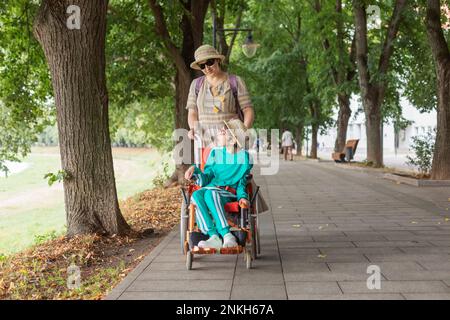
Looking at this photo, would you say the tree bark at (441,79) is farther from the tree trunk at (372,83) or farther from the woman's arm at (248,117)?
the woman's arm at (248,117)

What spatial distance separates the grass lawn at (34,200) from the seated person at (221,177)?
10.1 m

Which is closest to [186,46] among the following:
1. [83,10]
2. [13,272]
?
[83,10]

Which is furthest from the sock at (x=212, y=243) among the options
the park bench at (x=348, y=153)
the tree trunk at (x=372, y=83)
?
the park bench at (x=348, y=153)

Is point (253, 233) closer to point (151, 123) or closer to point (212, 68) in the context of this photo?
point (212, 68)

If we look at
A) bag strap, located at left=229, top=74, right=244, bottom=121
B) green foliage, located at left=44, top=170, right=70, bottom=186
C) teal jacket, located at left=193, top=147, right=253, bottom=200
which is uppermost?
bag strap, located at left=229, top=74, right=244, bottom=121

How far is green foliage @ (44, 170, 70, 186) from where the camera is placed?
23.5ft

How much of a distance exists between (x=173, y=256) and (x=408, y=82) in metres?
18.2

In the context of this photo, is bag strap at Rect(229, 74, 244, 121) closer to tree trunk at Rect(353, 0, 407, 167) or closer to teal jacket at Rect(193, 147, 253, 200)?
teal jacket at Rect(193, 147, 253, 200)

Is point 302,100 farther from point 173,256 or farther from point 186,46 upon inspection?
point 173,256

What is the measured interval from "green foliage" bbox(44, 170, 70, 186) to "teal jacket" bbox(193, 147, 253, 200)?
2.20m

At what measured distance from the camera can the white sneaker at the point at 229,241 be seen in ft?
17.3

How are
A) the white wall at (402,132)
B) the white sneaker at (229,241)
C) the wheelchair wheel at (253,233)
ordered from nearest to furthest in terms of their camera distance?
the white sneaker at (229,241) < the wheelchair wheel at (253,233) < the white wall at (402,132)

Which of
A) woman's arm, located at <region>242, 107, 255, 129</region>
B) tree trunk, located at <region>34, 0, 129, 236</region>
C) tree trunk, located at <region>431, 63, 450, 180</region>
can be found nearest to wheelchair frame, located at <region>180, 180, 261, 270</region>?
woman's arm, located at <region>242, 107, 255, 129</region>

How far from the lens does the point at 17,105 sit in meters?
11.2
